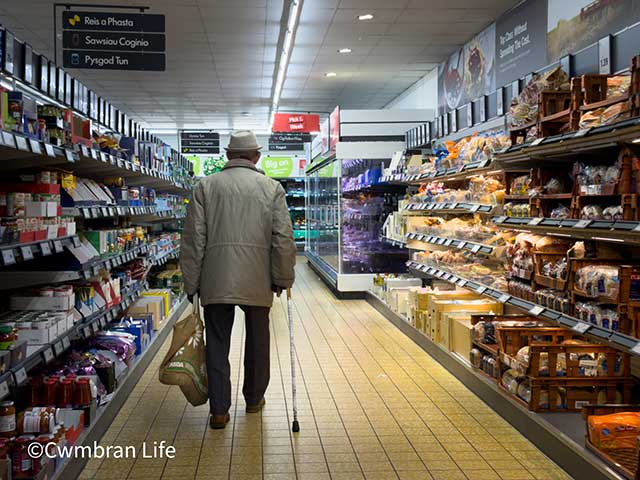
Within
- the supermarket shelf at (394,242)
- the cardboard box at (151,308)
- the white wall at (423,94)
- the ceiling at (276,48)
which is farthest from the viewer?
the white wall at (423,94)

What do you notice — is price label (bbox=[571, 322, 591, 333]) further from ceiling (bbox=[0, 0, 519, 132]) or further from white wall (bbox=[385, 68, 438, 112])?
white wall (bbox=[385, 68, 438, 112])

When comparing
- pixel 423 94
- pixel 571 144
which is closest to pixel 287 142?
pixel 423 94

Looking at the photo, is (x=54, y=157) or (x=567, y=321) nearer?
(x=54, y=157)

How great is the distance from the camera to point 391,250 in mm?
11039

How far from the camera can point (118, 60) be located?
6645mm

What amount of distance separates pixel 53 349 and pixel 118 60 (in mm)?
3745

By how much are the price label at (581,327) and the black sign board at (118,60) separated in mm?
4530

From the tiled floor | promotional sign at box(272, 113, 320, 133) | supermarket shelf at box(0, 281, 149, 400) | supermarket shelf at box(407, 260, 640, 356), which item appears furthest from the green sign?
supermarket shelf at box(0, 281, 149, 400)

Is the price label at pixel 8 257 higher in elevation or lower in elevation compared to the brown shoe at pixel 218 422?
higher

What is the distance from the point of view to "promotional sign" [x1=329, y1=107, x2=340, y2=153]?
10.8 m

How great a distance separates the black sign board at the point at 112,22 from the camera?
6657 millimetres

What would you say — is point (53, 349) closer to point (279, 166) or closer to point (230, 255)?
point (230, 255)

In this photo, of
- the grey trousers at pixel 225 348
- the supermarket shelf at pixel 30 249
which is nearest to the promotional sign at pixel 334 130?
the grey trousers at pixel 225 348

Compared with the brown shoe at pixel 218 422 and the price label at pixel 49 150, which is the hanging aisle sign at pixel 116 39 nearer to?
the price label at pixel 49 150
